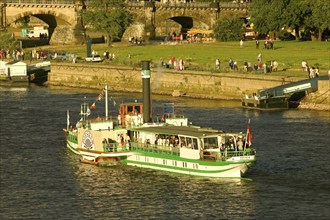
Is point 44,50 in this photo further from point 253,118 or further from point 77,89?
point 253,118

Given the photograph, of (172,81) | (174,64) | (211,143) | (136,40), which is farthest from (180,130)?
(136,40)

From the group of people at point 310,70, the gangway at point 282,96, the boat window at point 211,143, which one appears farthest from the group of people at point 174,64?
the boat window at point 211,143

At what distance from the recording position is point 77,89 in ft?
424

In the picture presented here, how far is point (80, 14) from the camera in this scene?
181m

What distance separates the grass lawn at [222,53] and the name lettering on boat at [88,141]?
39.7 m

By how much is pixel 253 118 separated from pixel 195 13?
3967 inches

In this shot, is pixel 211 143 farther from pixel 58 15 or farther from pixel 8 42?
pixel 58 15

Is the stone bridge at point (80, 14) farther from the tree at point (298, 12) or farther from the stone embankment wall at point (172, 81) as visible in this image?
the stone embankment wall at point (172, 81)

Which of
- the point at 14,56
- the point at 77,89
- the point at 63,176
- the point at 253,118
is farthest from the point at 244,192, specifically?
the point at 14,56

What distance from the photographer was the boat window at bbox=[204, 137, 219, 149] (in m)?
71.1

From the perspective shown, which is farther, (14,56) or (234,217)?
(14,56)

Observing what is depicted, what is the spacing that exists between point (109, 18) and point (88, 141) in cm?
9090

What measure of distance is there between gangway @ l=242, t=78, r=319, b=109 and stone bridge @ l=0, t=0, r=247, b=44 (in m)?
76.7

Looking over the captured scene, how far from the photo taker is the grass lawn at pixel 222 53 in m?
124
